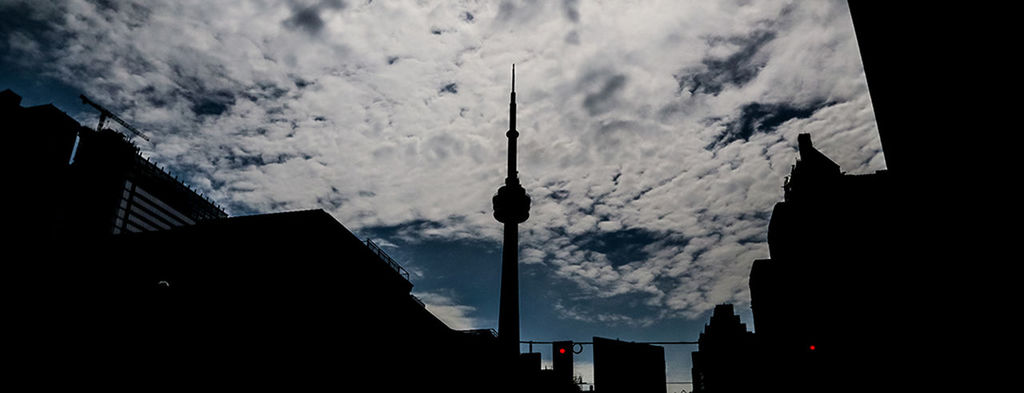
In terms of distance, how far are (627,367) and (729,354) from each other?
39.8 metres

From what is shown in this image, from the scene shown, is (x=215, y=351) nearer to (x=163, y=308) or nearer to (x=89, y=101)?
(x=163, y=308)

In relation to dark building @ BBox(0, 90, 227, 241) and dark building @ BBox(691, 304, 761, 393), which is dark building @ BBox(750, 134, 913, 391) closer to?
dark building @ BBox(691, 304, 761, 393)

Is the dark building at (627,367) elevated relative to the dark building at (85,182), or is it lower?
lower

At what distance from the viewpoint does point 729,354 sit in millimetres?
80000

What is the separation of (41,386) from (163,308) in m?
6.89

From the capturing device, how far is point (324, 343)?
26.2 m

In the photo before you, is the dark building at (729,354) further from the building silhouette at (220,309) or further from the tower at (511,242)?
the building silhouette at (220,309)

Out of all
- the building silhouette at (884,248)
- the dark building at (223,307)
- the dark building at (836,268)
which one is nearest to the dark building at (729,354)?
the building silhouette at (884,248)

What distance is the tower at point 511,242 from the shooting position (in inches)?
1700

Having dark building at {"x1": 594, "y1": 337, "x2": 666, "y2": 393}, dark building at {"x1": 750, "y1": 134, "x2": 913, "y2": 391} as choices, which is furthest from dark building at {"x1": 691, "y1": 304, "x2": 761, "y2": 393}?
dark building at {"x1": 750, "y1": 134, "x2": 913, "y2": 391}

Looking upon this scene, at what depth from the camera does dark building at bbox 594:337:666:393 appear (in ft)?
138

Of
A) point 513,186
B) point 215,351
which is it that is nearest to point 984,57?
point 215,351

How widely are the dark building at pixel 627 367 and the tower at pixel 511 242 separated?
692cm

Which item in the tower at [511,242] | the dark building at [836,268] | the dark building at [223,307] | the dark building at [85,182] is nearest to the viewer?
the dark building at [223,307]
